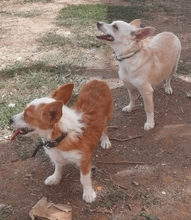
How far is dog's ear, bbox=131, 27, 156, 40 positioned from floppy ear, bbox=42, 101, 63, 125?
5.38 feet

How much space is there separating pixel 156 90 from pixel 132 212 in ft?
7.77

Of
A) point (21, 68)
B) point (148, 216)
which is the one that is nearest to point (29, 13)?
point (21, 68)

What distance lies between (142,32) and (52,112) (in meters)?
1.67

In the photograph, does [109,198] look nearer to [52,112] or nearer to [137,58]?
[52,112]

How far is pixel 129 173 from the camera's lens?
11.8ft

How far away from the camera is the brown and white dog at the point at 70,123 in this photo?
2.90 m

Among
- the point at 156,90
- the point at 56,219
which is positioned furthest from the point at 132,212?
the point at 156,90

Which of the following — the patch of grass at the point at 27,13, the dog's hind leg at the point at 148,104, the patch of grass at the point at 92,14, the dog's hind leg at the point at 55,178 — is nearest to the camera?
the dog's hind leg at the point at 55,178

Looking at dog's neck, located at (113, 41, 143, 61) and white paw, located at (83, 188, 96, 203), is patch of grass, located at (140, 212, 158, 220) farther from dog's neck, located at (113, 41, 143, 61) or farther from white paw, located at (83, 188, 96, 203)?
dog's neck, located at (113, 41, 143, 61)

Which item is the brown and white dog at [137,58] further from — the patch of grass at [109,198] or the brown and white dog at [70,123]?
the patch of grass at [109,198]

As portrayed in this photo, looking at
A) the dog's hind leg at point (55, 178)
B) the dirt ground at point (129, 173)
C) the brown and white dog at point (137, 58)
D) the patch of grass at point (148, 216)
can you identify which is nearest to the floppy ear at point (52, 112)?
the dog's hind leg at point (55, 178)

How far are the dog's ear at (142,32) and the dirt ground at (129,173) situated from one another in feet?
3.52

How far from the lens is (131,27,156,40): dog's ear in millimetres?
3924

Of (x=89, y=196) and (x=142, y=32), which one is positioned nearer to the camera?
(x=89, y=196)
